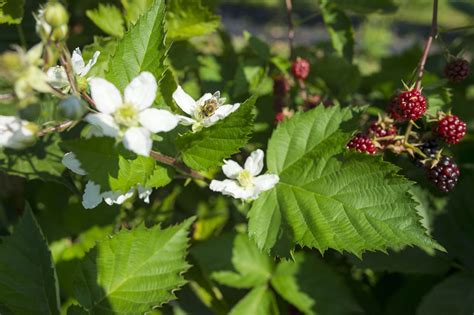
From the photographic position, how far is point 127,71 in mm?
1224

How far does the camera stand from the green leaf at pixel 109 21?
176 centimetres

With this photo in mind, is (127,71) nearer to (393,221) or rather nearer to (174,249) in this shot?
(174,249)

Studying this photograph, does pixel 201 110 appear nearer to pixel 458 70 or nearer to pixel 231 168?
pixel 231 168

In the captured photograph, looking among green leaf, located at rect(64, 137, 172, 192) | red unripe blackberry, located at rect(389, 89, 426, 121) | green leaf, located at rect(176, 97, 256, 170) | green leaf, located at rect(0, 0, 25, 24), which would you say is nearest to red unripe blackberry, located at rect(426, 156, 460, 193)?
red unripe blackberry, located at rect(389, 89, 426, 121)

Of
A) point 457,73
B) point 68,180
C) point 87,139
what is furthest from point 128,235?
point 457,73

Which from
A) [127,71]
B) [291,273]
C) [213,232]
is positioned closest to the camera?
[127,71]

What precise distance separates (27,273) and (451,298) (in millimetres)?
1264

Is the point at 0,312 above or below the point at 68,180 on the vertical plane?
below

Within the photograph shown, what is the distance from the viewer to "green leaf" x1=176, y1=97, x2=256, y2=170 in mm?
1186

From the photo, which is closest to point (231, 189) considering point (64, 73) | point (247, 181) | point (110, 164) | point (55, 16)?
point (247, 181)

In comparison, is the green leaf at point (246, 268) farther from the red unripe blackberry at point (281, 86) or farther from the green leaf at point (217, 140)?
the green leaf at point (217, 140)

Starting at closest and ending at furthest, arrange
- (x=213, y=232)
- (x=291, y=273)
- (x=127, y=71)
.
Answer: (x=127, y=71), (x=291, y=273), (x=213, y=232)

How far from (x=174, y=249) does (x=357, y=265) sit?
63 cm

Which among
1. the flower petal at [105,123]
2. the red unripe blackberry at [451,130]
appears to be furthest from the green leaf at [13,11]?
the red unripe blackberry at [451,130]
